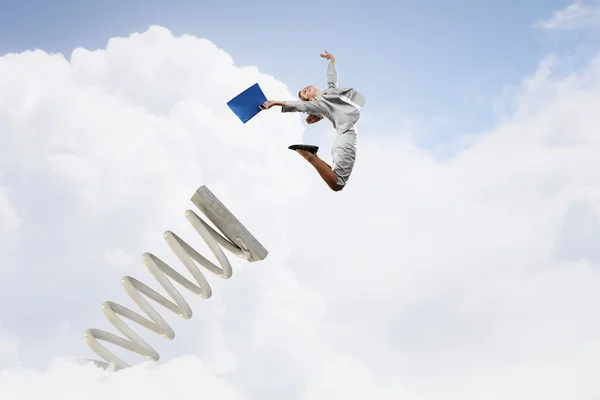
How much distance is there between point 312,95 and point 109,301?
5.33 metres

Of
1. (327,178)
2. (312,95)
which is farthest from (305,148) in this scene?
(312,95)

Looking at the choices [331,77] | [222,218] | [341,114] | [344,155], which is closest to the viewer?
[222,218]

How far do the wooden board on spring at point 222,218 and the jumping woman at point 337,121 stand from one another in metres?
1.67

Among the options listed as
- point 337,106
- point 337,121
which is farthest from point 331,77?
point 337,121

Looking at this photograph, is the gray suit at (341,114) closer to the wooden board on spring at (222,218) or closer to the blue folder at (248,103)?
the blue folder at (248,103)

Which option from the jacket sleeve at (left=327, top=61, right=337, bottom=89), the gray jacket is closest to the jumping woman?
the gray jacket

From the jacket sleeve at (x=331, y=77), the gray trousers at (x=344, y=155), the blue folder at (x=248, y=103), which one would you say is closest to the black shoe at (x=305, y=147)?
the gray trousers at (x=344, y=155)

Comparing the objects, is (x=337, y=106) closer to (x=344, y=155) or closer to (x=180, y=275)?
(x=344, y=155)

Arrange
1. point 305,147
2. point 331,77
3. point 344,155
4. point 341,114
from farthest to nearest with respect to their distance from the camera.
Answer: point 331,77, point 341,114, point 344,155, point 305,147

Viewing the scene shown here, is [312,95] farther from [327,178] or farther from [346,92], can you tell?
[327,178]

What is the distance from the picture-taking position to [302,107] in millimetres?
12500

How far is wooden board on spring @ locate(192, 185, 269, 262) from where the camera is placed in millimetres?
11516

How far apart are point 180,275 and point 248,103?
132 inches

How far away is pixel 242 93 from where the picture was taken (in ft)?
40.6
